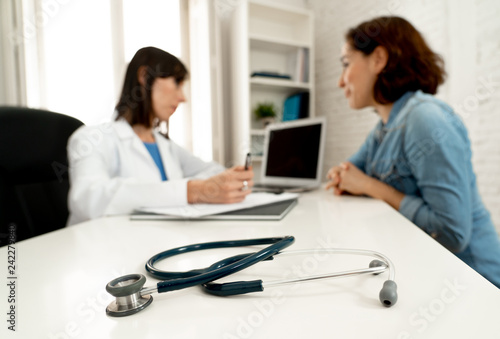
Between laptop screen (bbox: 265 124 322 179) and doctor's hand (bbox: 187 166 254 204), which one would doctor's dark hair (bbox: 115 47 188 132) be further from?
doctor's hand (bbox: 187 166 254 204)

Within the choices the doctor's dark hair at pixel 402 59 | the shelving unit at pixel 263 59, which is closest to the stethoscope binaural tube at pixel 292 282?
the doctor's dark hair at pixel 402 59

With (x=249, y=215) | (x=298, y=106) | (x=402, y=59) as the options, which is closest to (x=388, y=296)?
(x=249, y=215)

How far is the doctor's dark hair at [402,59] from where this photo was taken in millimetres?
1013

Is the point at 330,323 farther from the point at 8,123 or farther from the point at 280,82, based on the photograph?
the point at 280,82

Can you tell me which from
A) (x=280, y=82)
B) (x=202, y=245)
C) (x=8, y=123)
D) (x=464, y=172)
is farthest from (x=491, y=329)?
(x=280, y=82)

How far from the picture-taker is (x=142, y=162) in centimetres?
121

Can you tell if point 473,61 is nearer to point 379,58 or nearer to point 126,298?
point 379,58

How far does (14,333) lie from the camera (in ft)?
0.72

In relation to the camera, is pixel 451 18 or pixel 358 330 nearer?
pixel 358 330

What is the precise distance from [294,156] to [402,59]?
1.89 ft

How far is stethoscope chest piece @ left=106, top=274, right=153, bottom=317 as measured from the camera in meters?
0.23

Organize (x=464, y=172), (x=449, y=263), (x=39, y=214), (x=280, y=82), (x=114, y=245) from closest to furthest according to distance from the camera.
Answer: (x=449, y=263), (x=114, y=245), (x=464, y=172), (x=39, y=214), (x=280, y=82)

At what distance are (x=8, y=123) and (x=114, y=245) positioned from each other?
2.21ft

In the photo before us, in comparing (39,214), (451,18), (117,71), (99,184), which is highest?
(451,18)
